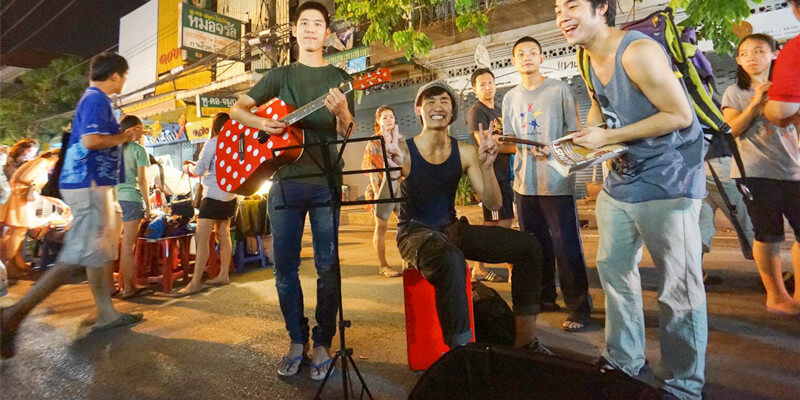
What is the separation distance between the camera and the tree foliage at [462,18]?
11.8 ft

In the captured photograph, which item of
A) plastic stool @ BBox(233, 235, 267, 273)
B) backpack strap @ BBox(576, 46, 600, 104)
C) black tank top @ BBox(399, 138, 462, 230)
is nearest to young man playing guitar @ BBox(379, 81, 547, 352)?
black tank top @ BBox(399, 138, 462, 230)

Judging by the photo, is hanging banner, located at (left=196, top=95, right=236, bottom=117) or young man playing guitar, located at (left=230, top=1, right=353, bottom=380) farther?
hanging banner, located at (left=196, top=95, right=236, bottom=117)

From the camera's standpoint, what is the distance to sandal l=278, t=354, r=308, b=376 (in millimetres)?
2529

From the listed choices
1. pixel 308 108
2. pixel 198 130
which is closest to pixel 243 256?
pixel 308 108

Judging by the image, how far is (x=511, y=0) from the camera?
10500mm

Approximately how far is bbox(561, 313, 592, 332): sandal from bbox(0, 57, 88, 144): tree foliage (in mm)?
28165

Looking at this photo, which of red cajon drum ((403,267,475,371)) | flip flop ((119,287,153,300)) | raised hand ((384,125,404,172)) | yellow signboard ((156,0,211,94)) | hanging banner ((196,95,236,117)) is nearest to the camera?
red cajon drum ((403,267,475,371))

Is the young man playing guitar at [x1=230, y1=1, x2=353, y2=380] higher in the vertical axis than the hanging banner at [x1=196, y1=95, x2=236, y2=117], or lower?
lower

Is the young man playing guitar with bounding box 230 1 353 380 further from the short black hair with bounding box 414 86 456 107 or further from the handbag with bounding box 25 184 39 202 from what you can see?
the handbag with bounding box 25 184 39 202

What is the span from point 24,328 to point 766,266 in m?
6.51

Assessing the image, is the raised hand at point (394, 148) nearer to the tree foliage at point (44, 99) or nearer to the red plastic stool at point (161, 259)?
the red plastic stool at point (161, 259)

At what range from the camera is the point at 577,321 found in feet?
10.2

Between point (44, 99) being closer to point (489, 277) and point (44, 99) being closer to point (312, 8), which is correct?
point (312, 8)

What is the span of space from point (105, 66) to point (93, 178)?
3.32 ft
